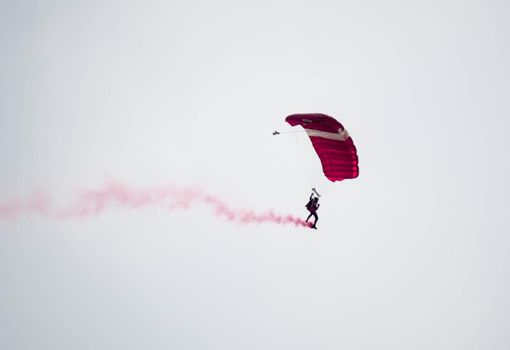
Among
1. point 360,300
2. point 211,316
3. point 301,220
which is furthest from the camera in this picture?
point 360,300

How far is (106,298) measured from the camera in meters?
111

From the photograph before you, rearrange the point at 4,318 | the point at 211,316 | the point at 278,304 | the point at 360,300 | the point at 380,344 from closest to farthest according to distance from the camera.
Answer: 1. the point at 4,318
2. the point at 211,316
3. the point at 278,304
4. the point at 380,344
5. the point at 360,300

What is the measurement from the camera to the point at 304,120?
19.8 metres

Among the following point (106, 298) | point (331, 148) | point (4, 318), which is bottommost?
point (4, 318)

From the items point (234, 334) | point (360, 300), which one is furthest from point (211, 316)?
point (360, 300)

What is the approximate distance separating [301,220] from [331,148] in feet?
12.7

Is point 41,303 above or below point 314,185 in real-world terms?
below

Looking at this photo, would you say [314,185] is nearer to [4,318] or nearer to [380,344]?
[4,318]

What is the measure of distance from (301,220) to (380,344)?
4393 inches

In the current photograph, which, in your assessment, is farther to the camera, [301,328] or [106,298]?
[301,328]

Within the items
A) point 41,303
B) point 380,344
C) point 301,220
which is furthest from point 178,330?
point 301,220

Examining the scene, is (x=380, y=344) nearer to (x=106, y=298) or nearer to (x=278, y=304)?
(x=278, y=304)

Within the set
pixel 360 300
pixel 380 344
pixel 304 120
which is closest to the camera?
pixel 304 120

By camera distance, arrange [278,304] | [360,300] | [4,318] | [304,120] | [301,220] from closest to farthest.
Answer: [304,120]
[301,220]
[4,318]
[278,304]
[360,300]
